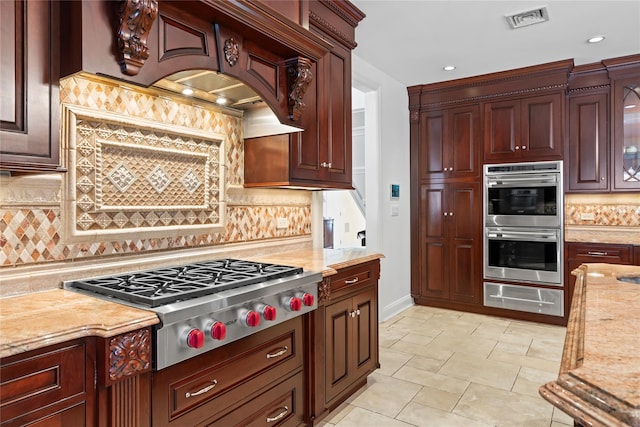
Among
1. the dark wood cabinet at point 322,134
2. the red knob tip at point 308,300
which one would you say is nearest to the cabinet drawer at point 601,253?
the dark wood cabinet at point 322,134

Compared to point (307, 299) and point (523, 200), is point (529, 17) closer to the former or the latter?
point (523, 200)

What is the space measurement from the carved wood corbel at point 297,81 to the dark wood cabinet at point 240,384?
1.18 metres

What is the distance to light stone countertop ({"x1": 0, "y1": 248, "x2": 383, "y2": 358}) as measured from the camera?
107 centimetres

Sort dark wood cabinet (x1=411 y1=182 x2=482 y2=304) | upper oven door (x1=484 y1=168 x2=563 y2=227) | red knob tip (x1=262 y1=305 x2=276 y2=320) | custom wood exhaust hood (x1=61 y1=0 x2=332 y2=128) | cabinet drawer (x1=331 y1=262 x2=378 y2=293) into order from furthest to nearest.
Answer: dark wood cabinet (x1=411 y1=182 x2=482 y2=304) < upper oven door (x1=484 y1=168 x2=563 y2=227) < cabinet drawer (x1=331 y1=262 x2=378 y2=293) < red knob tip (x1=262 y1=305 x2=276 y2=320) < custom wood exhaust hood (x1=61 y1=0 x2=332 y2=128)

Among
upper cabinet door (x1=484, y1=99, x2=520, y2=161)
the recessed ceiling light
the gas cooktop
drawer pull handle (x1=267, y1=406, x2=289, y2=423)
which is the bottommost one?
drawer pull handle (x1=267, y1=406, x2=289, y2=423)

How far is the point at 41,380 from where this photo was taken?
1102mm

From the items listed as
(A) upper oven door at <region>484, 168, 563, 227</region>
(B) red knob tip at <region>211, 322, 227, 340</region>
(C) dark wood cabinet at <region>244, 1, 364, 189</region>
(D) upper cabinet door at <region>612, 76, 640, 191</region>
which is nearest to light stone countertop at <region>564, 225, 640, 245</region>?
(A) upper oven door at <region>484, 168, 563, 227</region>

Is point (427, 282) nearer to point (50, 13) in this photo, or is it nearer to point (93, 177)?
point (93, 177)

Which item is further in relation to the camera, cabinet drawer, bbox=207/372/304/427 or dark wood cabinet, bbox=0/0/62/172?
cabinet drawer, bbox=207/372/304/427

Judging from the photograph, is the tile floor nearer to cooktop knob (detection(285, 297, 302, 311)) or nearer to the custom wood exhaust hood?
cooktop knob (detection(285, 297, 302, 311))

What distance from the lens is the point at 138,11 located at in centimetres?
141

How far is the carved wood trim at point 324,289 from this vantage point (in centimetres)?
219

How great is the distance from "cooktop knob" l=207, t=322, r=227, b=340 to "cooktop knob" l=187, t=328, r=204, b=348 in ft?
0.23

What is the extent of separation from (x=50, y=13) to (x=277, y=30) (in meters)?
0.97
